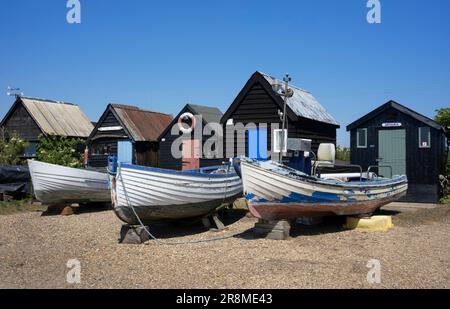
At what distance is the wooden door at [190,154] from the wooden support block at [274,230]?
43.4ft

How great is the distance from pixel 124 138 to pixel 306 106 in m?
11.5

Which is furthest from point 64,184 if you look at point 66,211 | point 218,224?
point 218,224

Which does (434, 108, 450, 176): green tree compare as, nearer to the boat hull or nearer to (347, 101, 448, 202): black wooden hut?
(347, 101, 448, 202): black wooden hut

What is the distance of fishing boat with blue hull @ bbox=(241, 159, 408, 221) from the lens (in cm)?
958

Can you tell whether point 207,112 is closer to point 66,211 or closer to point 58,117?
point 58,117

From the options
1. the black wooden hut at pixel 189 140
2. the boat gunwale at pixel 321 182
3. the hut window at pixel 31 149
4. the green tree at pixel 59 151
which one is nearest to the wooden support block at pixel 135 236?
the boat gunwale at pixel 321 182

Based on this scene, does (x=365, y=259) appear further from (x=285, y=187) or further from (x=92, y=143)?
(x=92, y=143)

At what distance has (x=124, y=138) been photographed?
2588 centimetres

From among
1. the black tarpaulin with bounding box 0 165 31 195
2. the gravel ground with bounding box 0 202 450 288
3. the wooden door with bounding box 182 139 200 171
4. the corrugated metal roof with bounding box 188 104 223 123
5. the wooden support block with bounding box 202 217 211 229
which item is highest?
the corrugated metal roof with bounding box 188 104 223 123

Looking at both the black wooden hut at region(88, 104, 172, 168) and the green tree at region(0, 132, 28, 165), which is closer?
the green tree at region(0, 132, 28, 165)

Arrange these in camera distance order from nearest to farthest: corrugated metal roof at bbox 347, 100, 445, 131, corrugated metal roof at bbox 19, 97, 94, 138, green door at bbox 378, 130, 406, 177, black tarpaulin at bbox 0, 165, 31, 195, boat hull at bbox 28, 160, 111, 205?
boat hull at bbox 28, 160, 111, 205, corrugated metal roof at bbox 347, 100, 445, 131, green door at bbox 378, 130, 406, 177, black tarpaulin at bbox 0, 165, 31, 195, corrugated metal roof at bbox 19, 97, 94, 138

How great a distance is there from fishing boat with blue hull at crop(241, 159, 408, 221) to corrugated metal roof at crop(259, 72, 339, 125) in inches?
274

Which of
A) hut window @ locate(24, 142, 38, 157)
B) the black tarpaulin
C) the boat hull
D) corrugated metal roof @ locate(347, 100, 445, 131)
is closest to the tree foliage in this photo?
corrugated metal roof @ locate(347, 100, 445, 131)
